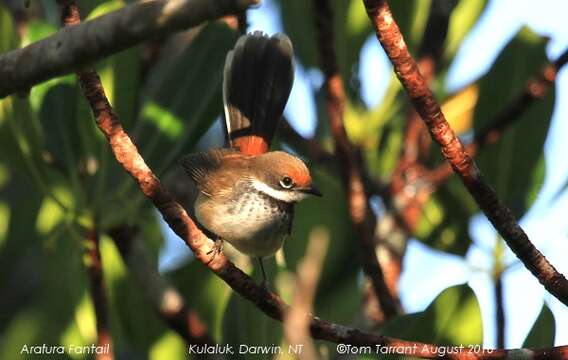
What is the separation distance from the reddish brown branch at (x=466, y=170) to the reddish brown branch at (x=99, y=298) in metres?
1.40

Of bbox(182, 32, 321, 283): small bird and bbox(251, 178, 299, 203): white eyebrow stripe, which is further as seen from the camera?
bbox(251, 178, 299, 203): white eyebrow stripe

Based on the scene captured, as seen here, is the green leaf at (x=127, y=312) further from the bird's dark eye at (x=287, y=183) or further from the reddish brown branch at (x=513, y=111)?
the reddish brown branch at (x=513, y=111)

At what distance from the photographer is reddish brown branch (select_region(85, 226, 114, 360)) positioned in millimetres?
3652

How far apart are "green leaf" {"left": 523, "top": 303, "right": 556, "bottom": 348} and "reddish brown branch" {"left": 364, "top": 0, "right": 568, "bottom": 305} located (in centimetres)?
54

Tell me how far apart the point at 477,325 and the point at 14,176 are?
9.76 ft

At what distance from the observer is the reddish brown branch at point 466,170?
302 cm

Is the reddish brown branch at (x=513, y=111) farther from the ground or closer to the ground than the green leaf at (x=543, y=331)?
farther from the ground

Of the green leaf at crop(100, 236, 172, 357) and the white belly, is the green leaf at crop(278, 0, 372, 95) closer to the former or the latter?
the white belly

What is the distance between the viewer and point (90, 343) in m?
4.11

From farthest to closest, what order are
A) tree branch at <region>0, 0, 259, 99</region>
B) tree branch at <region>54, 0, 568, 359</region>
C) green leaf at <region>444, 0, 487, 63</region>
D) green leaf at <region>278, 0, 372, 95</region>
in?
green leaf at <region>444, 0, 487, 63</region> → green leaf at <region>278, 0, 372, 95</region> → tree branch at <region>54, 0, 568, 359</region> → tree branch at <region>0, 0, 259, 99</region>

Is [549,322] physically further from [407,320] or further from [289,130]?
[289,130]

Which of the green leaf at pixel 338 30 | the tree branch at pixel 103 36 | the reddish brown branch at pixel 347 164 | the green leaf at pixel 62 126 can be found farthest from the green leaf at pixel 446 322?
the green leaf at pixel 338 30

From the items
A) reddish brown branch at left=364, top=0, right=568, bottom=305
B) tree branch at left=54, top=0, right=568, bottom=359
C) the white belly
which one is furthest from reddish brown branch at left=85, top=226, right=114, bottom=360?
reddish brown branch at left=364, top=0, right=568, bottom=305

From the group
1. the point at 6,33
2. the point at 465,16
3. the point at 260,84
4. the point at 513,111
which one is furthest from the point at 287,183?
the point at 6,33
